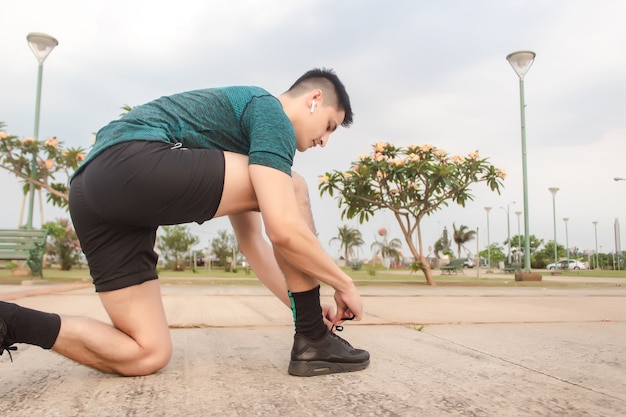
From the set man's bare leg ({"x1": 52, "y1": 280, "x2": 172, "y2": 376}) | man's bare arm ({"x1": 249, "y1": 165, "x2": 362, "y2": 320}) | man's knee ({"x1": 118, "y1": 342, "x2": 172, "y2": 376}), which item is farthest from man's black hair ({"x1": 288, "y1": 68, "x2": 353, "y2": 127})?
man's knee ({"x1": 118, "y1": 342, "x2": 172, "y2": 376})

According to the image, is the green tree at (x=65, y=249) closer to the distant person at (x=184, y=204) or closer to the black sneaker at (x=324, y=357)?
the distant person at (x=184, y=204)

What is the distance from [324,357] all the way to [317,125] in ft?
2.61

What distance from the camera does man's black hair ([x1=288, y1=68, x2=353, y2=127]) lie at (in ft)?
5.89

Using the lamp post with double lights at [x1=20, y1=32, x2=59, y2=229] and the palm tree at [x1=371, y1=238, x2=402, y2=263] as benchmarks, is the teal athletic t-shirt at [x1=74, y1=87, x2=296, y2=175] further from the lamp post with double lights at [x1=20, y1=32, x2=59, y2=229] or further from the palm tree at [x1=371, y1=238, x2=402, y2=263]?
the palm tree at [x1=371, y1=238, x2=402, y2=263]

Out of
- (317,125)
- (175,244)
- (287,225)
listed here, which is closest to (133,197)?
(287,225)

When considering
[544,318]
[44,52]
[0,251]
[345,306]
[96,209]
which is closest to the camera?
[96,209]

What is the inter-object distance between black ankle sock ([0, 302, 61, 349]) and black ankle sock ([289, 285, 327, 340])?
746 millimetres

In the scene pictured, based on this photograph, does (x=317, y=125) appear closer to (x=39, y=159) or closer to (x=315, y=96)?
(x=315, y=96)

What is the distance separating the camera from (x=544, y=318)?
131 inches

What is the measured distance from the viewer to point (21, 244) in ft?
25.8

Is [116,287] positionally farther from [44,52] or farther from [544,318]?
[44,52]

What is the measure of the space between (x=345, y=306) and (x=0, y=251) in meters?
7.74

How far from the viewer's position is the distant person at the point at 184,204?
1.49 metres

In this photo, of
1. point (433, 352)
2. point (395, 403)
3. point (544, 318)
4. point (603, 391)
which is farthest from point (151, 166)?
point (544, 318)
